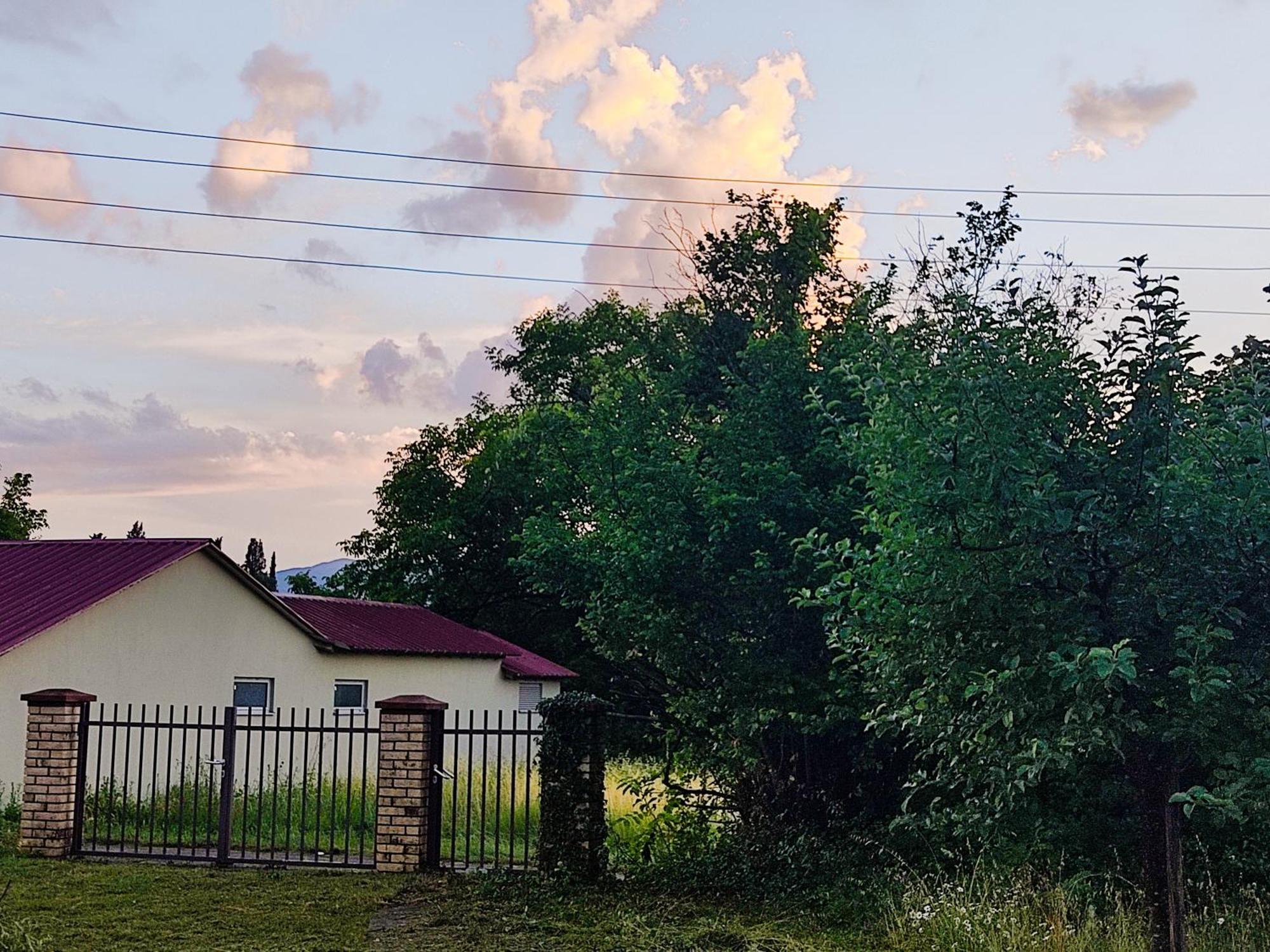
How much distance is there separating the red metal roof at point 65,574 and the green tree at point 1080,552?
505 inches

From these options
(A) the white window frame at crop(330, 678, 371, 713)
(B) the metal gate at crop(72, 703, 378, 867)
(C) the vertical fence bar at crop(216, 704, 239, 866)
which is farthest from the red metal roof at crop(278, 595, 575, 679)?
(C) the vertical fence bar at crop(216, 704, 239, 866)

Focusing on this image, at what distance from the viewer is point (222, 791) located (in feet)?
42.7

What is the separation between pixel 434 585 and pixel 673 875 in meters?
25.0

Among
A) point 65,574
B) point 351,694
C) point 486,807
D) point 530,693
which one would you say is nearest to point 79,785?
point 486,807

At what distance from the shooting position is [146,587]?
1933 cm

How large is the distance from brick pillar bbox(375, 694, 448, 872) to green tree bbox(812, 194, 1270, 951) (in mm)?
A: 5538

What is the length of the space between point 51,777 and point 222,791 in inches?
68.8

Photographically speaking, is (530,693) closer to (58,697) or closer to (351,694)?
(351,694)

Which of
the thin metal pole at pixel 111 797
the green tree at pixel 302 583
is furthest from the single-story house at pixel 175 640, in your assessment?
the green tree at pixel 302 583

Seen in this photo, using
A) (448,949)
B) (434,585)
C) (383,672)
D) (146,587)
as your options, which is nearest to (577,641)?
(434,585)

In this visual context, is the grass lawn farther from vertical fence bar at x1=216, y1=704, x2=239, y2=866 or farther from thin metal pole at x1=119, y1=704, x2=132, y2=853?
thin metal pole at x1=119, y1=704, x2=132, y2=853

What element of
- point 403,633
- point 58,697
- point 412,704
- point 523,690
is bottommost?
point 412,704

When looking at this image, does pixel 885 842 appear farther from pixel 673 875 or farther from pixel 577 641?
pixel 577 641

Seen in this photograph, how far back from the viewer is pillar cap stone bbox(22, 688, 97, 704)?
13.3 metres
